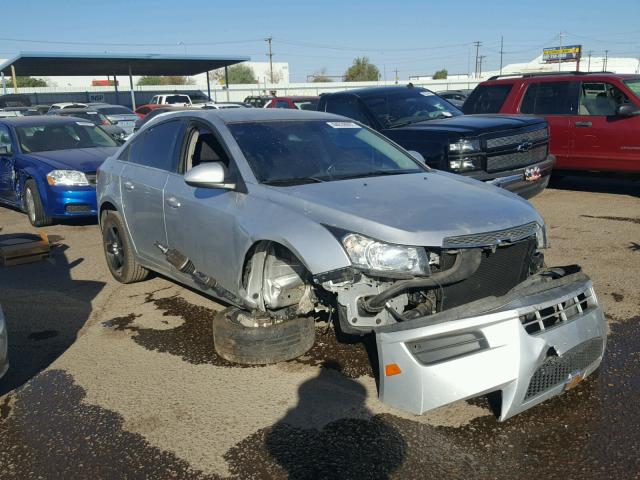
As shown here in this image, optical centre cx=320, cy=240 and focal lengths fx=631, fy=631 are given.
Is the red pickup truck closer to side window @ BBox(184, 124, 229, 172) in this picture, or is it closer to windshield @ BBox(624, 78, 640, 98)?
windshield @ BBox(624, 78, 640, 98)

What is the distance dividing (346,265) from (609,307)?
2712mm

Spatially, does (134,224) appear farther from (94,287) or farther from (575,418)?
(575,418)

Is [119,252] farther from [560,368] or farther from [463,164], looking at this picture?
[560,368]

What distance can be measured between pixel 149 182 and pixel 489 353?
10.9ft

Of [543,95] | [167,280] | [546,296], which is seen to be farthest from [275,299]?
[543,95]

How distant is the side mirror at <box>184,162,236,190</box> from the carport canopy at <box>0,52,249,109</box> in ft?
111

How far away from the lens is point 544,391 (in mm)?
3180

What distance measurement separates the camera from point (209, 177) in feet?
13.7

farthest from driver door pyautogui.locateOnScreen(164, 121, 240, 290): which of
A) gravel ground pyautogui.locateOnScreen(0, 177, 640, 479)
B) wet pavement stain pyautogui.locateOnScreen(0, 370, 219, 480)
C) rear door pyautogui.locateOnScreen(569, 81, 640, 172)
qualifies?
rear door pyautogui.locateOnScreen(569, 81, 640, 172)

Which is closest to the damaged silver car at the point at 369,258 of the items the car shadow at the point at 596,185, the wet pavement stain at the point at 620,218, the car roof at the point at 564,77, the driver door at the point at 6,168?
the wet pavement stain at the point at 620,218

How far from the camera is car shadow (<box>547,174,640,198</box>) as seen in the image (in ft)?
34.0

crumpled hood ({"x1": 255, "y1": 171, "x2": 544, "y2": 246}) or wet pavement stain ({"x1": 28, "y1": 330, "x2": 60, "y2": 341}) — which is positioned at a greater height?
crumpled hood ({"x1": 255, "y1": 171, "x2": 544, "y2": 246})

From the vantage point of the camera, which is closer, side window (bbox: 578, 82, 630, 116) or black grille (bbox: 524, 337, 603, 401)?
black grille (bbox: 524, 337, 603, 401)

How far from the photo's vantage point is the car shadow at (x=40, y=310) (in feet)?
14.8
